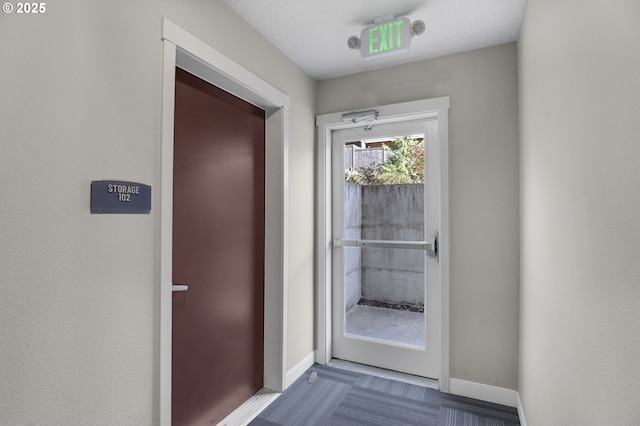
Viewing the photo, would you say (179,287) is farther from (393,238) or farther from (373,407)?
(393,238)

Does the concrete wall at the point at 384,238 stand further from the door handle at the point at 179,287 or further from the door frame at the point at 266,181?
the door handle at the point at 179,287

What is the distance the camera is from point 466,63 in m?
2.36

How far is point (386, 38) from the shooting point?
6.40 ft

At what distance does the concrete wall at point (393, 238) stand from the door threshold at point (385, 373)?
55 cm

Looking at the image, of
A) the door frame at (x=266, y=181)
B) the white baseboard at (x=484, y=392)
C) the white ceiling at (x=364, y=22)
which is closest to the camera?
the door frame at (x=266, y=181)

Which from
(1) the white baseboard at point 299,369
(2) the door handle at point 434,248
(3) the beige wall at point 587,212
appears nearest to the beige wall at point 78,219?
(1) the white baseboard at point 299,369

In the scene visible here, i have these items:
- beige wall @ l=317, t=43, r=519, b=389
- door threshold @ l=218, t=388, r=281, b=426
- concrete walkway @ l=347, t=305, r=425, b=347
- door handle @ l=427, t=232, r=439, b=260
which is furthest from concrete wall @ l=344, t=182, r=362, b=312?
door threshold @ l=218, t=388, r=281, b=426

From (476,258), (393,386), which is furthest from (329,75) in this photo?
(393,386)

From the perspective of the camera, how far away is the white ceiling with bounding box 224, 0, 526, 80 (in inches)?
73.4

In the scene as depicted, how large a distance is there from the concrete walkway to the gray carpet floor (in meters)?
0.34

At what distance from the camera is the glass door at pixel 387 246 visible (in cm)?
255

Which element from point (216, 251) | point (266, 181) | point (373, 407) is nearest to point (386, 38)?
point (266, 181)

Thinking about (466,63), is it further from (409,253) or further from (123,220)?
(123,220)

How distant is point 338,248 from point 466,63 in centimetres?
173
